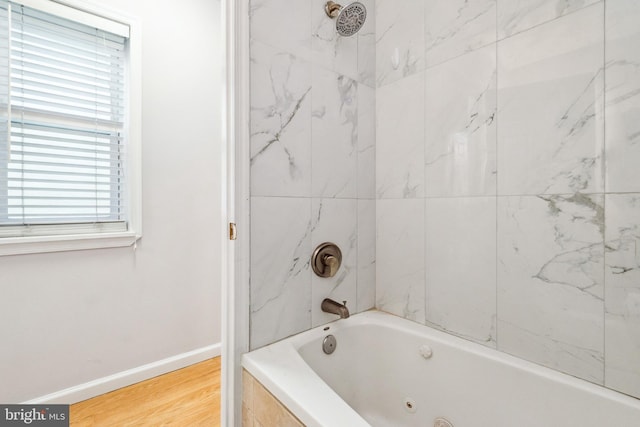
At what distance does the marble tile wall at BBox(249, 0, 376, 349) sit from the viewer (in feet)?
3.56

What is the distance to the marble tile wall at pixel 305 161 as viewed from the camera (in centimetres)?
109

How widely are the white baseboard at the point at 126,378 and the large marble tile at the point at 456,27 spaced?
2.29m

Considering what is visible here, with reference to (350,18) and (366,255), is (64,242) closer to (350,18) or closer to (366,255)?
(366,255)

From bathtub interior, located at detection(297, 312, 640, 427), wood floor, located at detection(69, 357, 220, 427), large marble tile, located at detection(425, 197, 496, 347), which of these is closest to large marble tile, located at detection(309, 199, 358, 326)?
bathtub interior, located at detection(297, 312, 640, 427)

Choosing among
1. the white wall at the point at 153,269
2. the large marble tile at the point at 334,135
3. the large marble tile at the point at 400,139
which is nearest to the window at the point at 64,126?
the white wall at the point at 153,269

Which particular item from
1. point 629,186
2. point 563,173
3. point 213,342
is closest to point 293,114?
point 563,173

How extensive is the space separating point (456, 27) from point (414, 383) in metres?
1.48

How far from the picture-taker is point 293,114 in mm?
1163

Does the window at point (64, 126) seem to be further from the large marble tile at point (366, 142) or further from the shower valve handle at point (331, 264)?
the large marble tile at point (366, 142)

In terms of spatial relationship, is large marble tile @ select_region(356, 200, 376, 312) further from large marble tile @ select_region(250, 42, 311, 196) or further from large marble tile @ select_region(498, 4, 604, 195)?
large marble tile @ select_region(498, 4, 604, 195)

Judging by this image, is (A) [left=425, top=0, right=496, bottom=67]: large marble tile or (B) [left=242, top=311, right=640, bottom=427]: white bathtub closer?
(B) [left=242, top=311, right=640, bottom=427]: white bathtub

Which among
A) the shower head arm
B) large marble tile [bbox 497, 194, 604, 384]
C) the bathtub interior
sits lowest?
the bathtub interior

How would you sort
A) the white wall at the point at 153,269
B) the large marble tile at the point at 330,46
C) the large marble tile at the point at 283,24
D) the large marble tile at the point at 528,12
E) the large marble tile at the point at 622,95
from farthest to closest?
the white wall at the point at 153,269, the large marble tile at the point at 330,46, the large marble tile at the point at 283,24, the large marble tile at the point at 528,12, the large marble tile at the point at 622,95

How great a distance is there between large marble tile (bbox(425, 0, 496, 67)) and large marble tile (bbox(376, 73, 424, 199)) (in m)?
0.12
